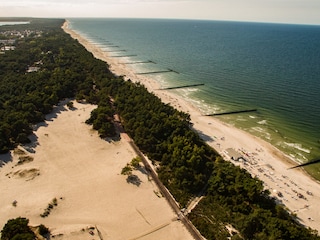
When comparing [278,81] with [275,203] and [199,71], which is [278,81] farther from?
[275,203]

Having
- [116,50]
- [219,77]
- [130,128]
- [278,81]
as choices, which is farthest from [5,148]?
[116,50]

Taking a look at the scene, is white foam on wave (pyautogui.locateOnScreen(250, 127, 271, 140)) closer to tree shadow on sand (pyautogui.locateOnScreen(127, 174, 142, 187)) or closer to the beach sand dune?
the beach sand dune

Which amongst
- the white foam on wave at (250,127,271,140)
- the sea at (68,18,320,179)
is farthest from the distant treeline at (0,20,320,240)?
the sea at (68,18,320,179)

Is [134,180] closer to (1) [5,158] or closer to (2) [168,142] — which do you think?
(2) [168,142]

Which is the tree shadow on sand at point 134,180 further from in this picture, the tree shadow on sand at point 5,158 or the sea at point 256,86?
the sea at point 256,86

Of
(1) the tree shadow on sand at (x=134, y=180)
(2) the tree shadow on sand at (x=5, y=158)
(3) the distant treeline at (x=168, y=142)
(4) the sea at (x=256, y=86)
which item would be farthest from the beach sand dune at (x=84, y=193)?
(4) the sea at (x=256, y=86)

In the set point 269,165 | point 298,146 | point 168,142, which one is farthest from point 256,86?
point 168,142
